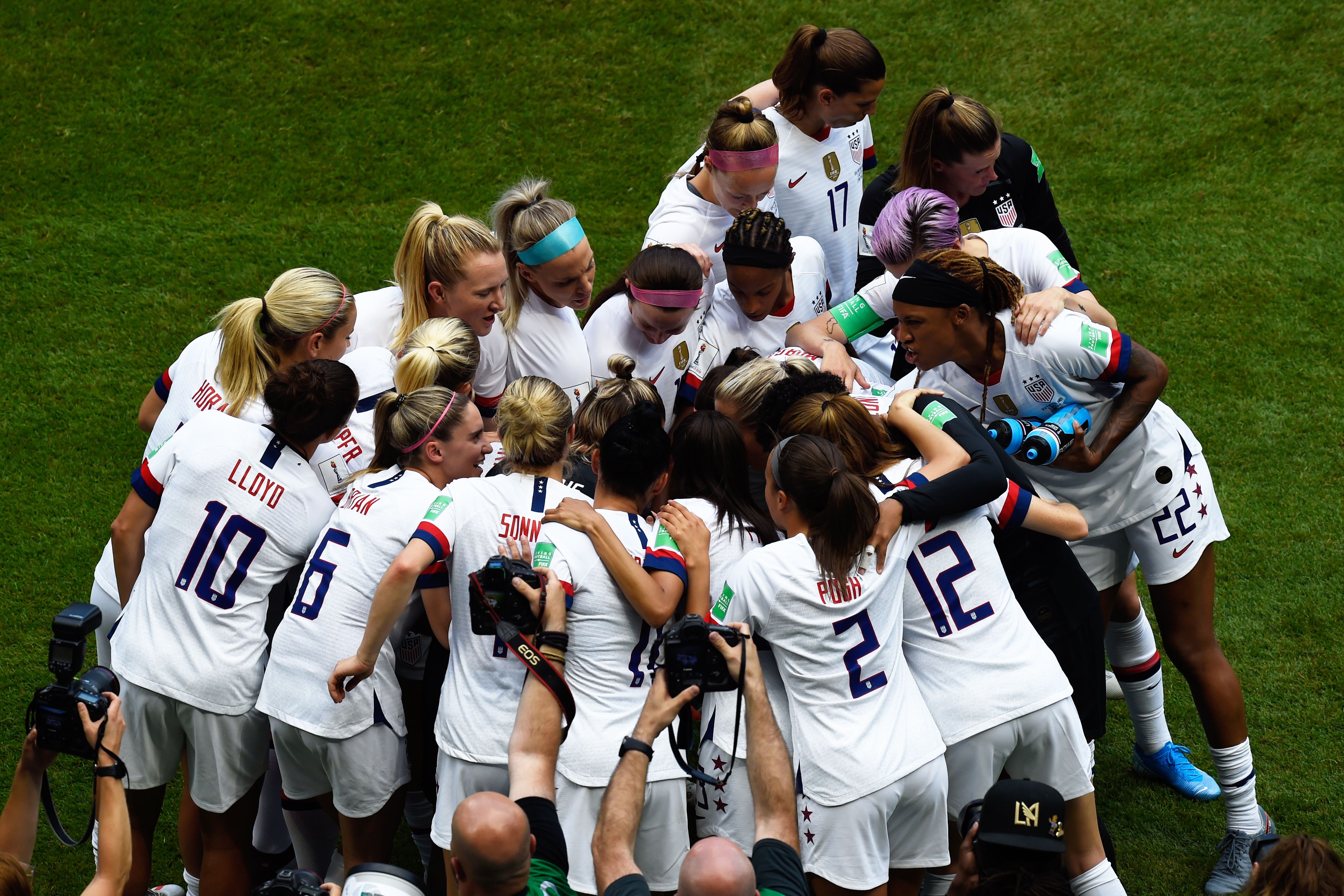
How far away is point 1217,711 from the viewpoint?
12.3ft

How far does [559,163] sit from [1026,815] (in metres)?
6.07

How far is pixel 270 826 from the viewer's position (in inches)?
149

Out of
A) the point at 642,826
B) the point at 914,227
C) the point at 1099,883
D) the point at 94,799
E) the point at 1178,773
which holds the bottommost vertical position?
the point at 1178,773

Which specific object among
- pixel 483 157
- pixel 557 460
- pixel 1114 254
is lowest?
pixel 1114 254

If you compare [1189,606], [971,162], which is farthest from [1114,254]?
[1189,606]

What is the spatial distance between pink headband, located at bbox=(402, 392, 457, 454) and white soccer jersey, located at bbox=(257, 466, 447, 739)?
0.12 meters

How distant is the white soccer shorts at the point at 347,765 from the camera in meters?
3.23

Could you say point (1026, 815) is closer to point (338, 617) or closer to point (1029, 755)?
point (1029, 755)

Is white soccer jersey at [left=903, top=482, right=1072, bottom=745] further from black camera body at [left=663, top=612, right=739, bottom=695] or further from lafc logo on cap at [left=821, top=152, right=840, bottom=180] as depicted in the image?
lafc logo on cap at [left=821, top=152, right=840, bottom=180]

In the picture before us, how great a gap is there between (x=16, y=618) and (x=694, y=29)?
5742mm

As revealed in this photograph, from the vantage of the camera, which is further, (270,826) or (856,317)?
(856,317)

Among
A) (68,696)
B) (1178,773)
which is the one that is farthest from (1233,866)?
(68,696)

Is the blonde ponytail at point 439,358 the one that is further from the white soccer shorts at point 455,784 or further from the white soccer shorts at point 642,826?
the white soccer shorts at point 642,826

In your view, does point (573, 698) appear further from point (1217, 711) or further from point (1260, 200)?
point (1260, 200)
